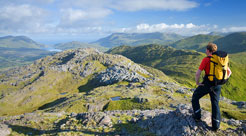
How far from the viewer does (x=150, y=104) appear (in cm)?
9375

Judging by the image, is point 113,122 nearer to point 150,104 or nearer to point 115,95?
point 150,104

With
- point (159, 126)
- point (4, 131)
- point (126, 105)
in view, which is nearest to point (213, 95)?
point (159, 126)

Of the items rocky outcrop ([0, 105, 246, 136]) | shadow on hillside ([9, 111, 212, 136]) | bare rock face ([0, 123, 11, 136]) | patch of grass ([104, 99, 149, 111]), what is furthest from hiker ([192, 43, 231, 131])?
patch of grass ([104, 99, 149, 111])

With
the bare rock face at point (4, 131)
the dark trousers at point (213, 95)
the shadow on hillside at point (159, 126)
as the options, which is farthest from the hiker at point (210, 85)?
the bare rock face at point (4, 131)

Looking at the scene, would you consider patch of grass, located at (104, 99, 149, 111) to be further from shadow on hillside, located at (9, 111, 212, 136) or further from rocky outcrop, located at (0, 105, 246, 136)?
shadow on hillside, located at (9, 111, 212, 136)

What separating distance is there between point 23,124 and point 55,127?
8931 millimetres

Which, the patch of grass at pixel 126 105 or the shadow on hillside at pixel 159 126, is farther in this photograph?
the patch of grass at pixel 126 105

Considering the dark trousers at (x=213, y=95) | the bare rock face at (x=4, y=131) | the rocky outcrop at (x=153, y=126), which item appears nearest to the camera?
the dark trousers at (x=213, y=95)

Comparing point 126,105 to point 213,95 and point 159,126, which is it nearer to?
point 159,126

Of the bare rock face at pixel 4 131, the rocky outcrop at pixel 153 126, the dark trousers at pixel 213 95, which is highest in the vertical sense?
the dark trousers at pixel 213 95

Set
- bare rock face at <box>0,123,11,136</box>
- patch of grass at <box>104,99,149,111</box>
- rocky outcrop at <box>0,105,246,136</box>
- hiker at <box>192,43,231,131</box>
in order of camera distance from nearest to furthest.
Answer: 1. hiker at <box>192,43,231,131</box>
2. rocky outcrop at <box>0,105,246,136</box>
3. bare rock face at <box>0,123,11,136</box>
4. patch of grass at <box>104,99,149,111</box>

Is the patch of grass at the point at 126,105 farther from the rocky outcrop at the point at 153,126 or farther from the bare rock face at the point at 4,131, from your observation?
the bare rock face at the point at 4,131

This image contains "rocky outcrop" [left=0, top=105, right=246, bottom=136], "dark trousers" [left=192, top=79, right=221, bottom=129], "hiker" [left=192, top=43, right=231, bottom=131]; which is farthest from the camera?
"rocky outcrop" [left=0, top=105, right=246, bottom=136]

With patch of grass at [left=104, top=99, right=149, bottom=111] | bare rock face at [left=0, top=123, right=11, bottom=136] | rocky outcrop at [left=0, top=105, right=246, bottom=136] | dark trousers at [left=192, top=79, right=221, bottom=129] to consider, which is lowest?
patch of grass at [left=104, top=99, right=149, bottom=111]
